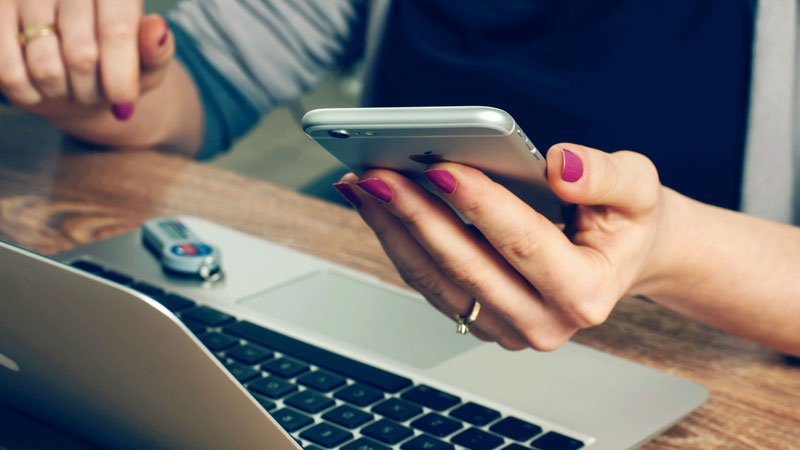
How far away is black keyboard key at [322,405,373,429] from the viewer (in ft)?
1.27

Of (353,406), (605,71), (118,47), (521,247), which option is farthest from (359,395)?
(605,71)

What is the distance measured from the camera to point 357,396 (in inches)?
16.2

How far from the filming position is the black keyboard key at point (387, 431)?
376mm

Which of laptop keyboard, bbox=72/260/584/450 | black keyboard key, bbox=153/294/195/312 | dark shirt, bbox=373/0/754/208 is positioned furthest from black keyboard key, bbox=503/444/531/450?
dark shirt, bbox=373/0/754/208

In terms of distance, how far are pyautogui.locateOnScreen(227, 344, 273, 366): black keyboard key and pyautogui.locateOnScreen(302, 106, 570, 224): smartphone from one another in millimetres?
121

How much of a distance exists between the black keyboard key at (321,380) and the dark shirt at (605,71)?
466 millimetres

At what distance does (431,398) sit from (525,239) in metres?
0.10

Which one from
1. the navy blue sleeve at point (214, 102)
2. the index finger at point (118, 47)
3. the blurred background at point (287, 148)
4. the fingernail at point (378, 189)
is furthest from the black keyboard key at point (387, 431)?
the blurred background at point (287, 148)

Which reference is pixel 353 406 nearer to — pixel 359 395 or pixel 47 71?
pixel 359 395

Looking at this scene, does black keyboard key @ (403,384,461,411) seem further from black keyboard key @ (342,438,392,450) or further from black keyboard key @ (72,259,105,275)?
black keyboard key @ (72,259,105,275)

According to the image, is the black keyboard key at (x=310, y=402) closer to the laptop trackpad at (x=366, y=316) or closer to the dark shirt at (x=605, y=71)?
the laptop trackpad at (x=366, y=316)

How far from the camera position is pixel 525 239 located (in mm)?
372

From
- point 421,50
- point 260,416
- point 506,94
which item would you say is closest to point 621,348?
point 260,416

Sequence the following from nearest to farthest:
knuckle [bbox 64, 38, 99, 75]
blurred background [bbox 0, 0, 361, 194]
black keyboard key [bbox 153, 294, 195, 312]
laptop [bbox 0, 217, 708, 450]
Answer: laptop [bbox 0, 217, 708, 450] → black keyboard key [bbox 153, 294, 195, 312] → knuckle [bbox 64, 38, 99, 75] → blurred background [bbox 0, 0, 361, 194]
